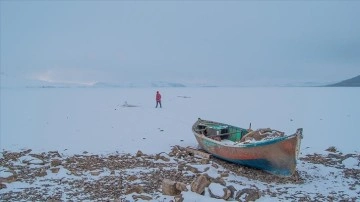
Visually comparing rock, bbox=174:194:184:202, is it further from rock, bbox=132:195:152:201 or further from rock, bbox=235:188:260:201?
rock, bbox=235:188:260:201

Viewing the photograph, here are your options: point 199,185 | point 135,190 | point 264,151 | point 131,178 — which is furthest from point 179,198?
point 264,151

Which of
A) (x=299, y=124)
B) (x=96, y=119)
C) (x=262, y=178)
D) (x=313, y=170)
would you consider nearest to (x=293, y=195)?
(x=262, y=178)

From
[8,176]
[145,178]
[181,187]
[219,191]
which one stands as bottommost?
[145,178]

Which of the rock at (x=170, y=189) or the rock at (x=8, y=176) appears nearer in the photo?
the rock at (x=170, y=189)

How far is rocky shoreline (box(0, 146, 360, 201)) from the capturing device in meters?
9.89

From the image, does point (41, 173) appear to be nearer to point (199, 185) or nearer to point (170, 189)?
point (170, 189)

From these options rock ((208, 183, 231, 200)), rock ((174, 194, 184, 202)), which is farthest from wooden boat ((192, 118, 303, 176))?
rock ((174, 194, 184, 202))

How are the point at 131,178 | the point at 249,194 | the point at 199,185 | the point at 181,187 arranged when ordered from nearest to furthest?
the point at 199,185 < the point at 181,187 < the point at 249,194 < the point at 131,178

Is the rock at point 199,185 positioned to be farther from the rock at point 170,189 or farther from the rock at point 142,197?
the rock at point 142,197

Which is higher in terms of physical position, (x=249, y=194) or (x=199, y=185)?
(x=199, y=185)

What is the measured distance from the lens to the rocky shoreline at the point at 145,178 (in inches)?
389

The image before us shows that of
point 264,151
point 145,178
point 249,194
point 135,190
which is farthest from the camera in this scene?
point 264,151

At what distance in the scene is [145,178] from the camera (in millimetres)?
11797

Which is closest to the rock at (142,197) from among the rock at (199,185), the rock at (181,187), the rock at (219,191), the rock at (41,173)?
the rock at (181,187)
